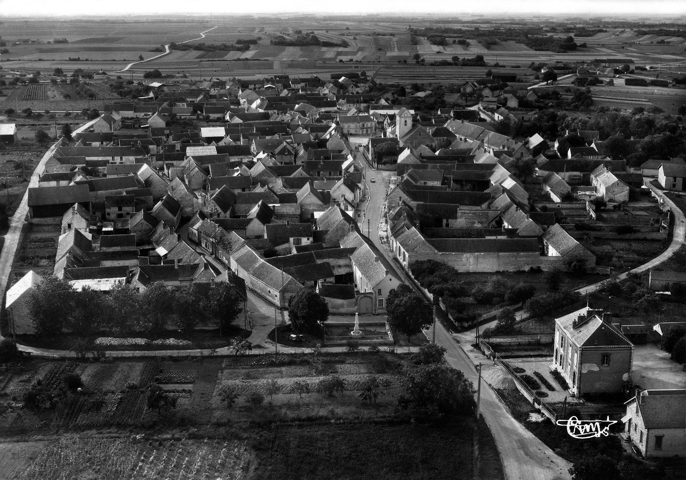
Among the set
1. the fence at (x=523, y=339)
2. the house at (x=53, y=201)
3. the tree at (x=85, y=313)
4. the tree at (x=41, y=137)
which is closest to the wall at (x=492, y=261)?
the fence at (x=523, y=339)

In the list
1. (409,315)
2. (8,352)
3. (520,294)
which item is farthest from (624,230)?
(8,352)

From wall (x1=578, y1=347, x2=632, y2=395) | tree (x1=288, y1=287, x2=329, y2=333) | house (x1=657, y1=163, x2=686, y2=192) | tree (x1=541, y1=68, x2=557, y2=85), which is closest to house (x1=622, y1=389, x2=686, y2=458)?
wall (x1=578, y1=347, x2=632, y2=395)

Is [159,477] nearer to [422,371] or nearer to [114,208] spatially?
[422,371]

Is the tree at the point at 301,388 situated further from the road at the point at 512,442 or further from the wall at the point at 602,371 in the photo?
the wall at the point at 602,371

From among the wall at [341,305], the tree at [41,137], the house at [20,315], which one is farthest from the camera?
the tree at [41,137]

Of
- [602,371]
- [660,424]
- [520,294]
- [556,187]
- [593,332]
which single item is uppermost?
[593,332]

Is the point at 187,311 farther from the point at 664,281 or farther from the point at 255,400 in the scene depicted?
the point at 664,281
